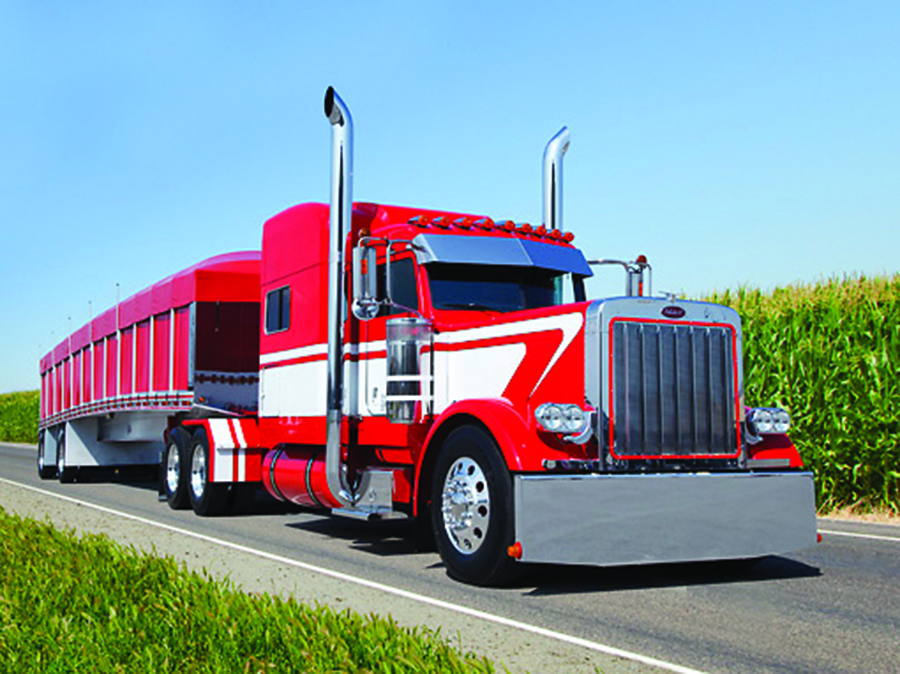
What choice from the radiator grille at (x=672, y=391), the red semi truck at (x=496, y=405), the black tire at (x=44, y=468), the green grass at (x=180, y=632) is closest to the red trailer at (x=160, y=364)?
the black tire at (x=44, y=468)

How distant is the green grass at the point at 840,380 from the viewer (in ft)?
43.0

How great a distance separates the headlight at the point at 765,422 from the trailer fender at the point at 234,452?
273 inches

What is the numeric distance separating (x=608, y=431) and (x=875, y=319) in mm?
7419

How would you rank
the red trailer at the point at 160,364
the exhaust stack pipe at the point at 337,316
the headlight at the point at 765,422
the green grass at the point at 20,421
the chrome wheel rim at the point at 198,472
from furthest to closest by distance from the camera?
the green grass at the point at 20,421 → the red trailer at the point at 160,364 → the chrome wheel rim at the point at 198,472 → the exhaust stack pipe at the point at 337,316 → the headlight at the point at 765,422

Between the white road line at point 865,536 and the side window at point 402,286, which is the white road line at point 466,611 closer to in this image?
the side window at point 402,286

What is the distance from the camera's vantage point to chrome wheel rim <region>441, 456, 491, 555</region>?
7660 mm

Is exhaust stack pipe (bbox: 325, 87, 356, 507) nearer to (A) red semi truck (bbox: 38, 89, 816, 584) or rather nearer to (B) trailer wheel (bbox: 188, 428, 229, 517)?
(A) red semi truck (bbox: 38, 89, 816, 584)

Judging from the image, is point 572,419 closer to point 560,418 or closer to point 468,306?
point 560,418

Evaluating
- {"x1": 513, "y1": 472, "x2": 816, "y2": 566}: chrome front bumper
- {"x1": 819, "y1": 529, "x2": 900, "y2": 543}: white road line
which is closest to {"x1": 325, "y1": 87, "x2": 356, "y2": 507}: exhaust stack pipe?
{"x1": 513, "y1": 472, "x2": 816, "y2": 566}: chrome front bumper

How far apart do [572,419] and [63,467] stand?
16.3 meters

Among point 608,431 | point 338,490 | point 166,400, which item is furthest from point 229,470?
point 608,431

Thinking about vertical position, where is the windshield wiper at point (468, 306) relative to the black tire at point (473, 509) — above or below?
above

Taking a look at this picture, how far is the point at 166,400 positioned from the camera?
600 inches

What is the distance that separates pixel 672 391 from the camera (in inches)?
312
